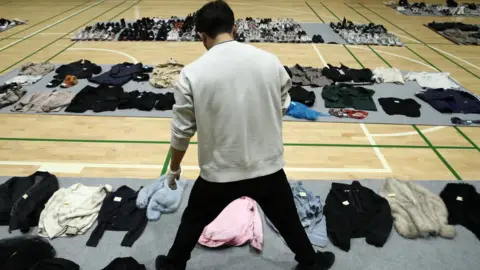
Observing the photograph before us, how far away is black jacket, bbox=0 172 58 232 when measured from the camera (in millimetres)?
3086

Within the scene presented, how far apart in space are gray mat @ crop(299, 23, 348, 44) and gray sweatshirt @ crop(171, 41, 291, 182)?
24.0 ft

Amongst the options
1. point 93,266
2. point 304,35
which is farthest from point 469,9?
point 93,266

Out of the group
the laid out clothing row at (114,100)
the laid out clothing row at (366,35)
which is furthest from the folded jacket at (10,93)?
the laid out clothing row at (366,35)

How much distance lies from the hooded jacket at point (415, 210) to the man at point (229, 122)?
61.5 inches

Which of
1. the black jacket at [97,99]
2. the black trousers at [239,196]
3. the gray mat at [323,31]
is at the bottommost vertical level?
the black jacket at [97,99]

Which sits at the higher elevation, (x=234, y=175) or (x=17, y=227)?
(x=234, y=175)

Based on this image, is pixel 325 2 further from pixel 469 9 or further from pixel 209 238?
pixel 209 238

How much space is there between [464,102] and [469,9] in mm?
8273

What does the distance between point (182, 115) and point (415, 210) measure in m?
2.64

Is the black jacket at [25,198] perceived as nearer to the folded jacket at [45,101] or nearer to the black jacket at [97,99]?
the black jacket at [97,99]

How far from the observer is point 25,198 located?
10.6ft

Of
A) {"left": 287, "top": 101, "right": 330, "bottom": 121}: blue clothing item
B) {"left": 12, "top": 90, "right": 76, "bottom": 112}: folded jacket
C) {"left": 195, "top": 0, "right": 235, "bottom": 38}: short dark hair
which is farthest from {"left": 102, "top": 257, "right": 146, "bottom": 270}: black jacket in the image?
{"left": 12, "top": 90, "right": 76, "bottom": 112}: folded jacket

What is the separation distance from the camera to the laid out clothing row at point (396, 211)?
3041 millimetres

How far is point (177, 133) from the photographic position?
188 cm
